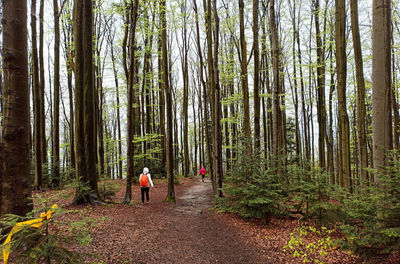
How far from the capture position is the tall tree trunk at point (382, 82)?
156 inches

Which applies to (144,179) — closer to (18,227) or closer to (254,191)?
(254,191)

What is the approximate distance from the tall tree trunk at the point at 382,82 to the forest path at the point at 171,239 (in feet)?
10.2

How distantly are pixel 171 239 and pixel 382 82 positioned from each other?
5848 mm

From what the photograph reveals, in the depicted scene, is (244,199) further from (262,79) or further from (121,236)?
(262,79)

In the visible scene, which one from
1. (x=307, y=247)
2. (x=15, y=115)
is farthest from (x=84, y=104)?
(x=307, y=247)

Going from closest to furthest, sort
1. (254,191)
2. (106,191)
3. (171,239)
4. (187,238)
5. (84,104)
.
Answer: (171,239) < (187,238) < (254,191) < (84,104) < (106,191)

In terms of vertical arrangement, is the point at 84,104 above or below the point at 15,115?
above

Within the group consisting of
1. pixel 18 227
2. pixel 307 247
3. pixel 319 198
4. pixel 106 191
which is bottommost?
pixel 307 247

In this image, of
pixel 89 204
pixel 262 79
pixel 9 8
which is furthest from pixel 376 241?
pixel 262 79

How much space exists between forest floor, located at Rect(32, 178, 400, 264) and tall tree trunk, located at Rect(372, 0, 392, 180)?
5.88 feet

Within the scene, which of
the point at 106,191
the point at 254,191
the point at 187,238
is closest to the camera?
the point at 187,238

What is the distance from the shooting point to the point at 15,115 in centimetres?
306

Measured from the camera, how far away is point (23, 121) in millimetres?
3113

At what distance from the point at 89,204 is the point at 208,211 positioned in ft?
15.2
